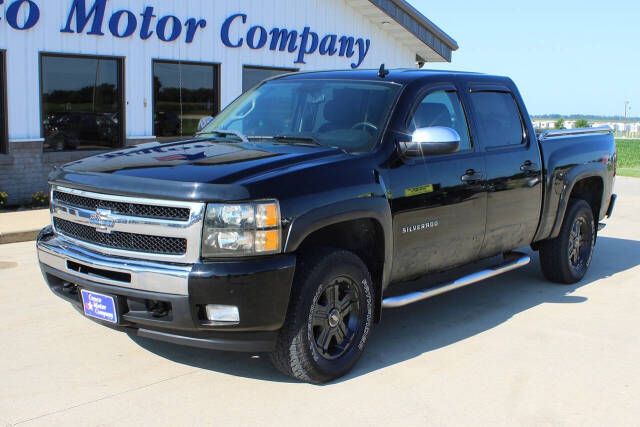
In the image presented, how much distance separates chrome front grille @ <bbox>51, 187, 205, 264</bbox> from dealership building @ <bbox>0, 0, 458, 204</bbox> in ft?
25.8

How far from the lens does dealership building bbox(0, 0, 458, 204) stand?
11.4m

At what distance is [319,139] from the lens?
494cm

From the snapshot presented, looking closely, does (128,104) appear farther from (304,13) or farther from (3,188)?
(304,13)

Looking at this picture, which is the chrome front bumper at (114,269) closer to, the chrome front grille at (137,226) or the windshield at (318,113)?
the chrome front grille at (137,226)

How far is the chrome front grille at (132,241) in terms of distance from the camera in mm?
3904

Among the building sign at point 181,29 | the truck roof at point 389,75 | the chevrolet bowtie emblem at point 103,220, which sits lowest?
the chevrolet bowtie emblem at point 103,220

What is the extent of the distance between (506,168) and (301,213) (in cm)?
242

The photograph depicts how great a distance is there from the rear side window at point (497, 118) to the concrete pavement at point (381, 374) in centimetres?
146

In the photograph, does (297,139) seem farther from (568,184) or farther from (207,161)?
(568,184)

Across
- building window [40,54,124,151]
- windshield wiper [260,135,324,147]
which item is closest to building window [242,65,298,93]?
building window [40,54,124,151]

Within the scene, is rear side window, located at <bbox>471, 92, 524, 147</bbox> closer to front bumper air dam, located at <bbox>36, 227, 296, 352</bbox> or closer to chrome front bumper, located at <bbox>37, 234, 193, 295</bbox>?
front bumper air dam, located at <bbox>36, 227, 296, 352</bbox>

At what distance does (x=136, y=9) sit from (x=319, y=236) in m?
9.63

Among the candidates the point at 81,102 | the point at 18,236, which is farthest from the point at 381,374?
the point at 81,102

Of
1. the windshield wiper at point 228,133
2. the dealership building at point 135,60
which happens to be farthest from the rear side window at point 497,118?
the dealership building at point 135,60
